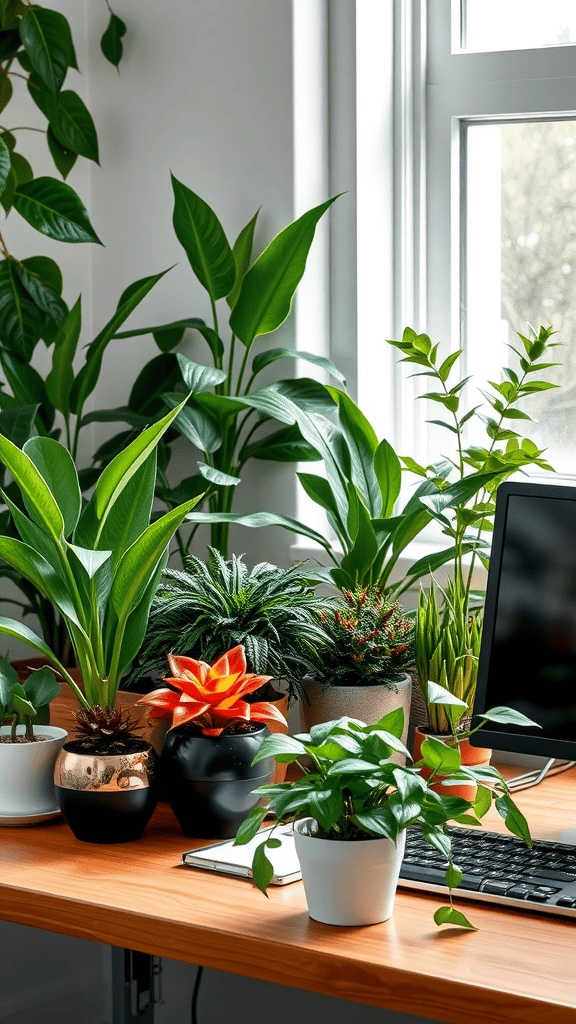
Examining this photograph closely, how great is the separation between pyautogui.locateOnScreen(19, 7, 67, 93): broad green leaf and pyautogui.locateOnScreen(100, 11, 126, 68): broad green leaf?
4.8 inches

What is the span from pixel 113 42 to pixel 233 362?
57 centimetres

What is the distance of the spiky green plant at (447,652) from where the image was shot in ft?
4.87

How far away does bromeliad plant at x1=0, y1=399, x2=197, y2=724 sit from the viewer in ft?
4.28

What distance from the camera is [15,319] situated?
190 cm

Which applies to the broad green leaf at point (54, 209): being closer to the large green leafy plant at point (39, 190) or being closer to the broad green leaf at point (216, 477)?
the large green leafy plant at point (39, 190)

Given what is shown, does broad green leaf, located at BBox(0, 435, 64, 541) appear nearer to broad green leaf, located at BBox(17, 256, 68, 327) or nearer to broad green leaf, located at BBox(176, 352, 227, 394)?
broad green leaf, located at BBox(176, 352, 227, 394)

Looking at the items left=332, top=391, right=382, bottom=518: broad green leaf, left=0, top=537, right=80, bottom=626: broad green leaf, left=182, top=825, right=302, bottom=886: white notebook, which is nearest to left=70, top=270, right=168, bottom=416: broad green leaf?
left=332, top=391, right=382, bottom=518: broad green leaf

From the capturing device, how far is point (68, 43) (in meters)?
1.87

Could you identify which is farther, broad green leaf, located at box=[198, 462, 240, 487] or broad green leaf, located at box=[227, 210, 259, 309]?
broad green leaf, located at box=[227, 210, 259, 309]

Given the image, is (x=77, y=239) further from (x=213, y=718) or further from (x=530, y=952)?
(x=530, y=952)

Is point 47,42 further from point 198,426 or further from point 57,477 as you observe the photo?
point 57,477

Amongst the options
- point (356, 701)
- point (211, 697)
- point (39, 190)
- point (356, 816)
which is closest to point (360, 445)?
point (356, 701)

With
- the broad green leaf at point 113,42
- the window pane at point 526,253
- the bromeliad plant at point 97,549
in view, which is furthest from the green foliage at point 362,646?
the broad green leaf at point 113,42

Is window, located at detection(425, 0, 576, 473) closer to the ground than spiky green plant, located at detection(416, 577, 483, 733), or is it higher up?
higher up
